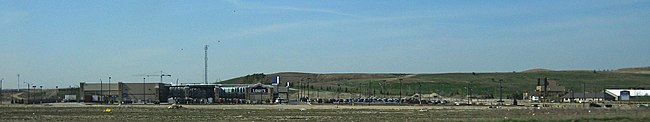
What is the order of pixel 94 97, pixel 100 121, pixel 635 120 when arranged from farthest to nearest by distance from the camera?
pixel 94 97 < pixel 100 121 < pixel 635 120

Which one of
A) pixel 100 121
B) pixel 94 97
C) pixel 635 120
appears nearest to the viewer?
pixel 635 120

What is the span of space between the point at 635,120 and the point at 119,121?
3331cm

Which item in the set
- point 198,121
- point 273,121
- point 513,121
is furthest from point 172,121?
point 513,121

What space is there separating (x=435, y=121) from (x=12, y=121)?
28.6m

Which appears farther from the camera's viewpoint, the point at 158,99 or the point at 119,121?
the point at 158,99

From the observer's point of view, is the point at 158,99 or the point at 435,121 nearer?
the point at 435,121

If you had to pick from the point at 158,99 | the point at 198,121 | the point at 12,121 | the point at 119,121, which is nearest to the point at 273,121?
the point at 198,121

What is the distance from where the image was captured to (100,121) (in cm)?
6806

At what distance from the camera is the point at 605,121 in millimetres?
57750

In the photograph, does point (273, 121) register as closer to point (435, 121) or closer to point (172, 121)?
point (172, 121)

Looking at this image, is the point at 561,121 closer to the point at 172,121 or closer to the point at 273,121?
the point at 273,121

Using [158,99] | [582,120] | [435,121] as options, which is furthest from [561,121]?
[158,99]

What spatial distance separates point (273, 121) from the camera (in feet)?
228

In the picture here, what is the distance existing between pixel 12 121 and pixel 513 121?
33.6 metres
